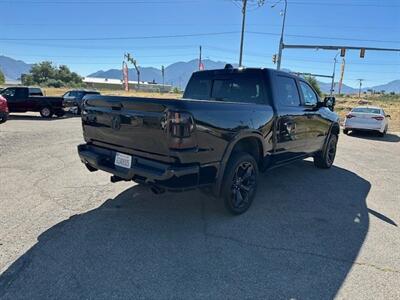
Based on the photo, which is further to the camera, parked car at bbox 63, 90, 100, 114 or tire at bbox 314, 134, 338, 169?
parked car at bbox 63, 90, 100, 114

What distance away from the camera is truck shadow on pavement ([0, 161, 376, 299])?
2.67 metres

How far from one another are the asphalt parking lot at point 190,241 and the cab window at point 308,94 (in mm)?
1578

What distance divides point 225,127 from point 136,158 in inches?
43.3

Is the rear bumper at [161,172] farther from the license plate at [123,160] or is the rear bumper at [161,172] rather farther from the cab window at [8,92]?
the cab window at [8,92]

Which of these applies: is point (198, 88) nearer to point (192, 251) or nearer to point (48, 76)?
point (192, 251)

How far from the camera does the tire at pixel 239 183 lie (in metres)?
3.91

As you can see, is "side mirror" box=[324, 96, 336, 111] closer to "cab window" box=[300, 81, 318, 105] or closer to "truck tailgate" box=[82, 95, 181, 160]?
"cab window" box=[300, 81, 318, 105]

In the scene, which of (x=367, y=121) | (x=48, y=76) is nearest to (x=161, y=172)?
(x=367, y=121)

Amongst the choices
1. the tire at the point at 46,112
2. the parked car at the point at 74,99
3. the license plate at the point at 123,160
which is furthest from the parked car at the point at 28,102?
the license plate at the point at 123,160

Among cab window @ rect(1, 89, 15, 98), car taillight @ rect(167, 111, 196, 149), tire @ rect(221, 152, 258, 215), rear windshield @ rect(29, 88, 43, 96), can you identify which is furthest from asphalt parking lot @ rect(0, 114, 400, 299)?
rear windshield @ rect(29, 88, 43, 96)

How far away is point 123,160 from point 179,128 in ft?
3.07

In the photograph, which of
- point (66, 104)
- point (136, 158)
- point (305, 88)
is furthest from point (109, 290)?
A: point (66, 104)

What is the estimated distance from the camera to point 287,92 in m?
5.21

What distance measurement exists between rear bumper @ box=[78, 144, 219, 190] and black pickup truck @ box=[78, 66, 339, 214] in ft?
0.03
